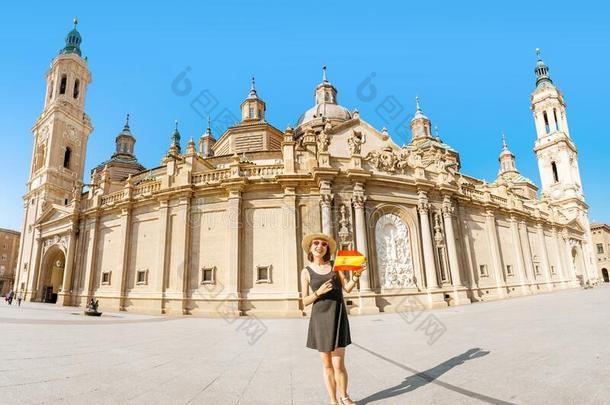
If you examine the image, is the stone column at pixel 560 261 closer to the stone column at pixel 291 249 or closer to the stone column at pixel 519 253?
the stone column at pixel 519 253

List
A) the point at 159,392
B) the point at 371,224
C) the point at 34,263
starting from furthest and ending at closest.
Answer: the point at 34,263
the point at 371,224
the point at 159,392

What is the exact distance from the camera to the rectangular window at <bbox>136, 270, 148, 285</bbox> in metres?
22.8

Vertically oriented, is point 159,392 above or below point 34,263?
below

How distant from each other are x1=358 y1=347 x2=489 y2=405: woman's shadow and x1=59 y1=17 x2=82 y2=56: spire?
6136cm

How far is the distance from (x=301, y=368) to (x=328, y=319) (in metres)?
2.97

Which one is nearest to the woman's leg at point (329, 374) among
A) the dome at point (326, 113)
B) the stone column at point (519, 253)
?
the stone column at point (519, 253)

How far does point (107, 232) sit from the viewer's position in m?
27.2

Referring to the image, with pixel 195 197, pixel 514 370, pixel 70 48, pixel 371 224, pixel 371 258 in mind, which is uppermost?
pixel 70 48

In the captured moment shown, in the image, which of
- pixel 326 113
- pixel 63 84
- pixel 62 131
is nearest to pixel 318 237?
pixel 326 113

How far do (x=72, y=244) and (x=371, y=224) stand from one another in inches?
1074

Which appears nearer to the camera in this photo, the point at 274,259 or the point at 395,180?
the point at 274,259

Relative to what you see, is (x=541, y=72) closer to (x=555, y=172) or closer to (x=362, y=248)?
(x=555, y=172)

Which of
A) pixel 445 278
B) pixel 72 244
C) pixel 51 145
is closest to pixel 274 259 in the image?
pixel 445 278

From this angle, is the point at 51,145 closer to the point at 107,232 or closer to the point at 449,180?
the point at 107,232
